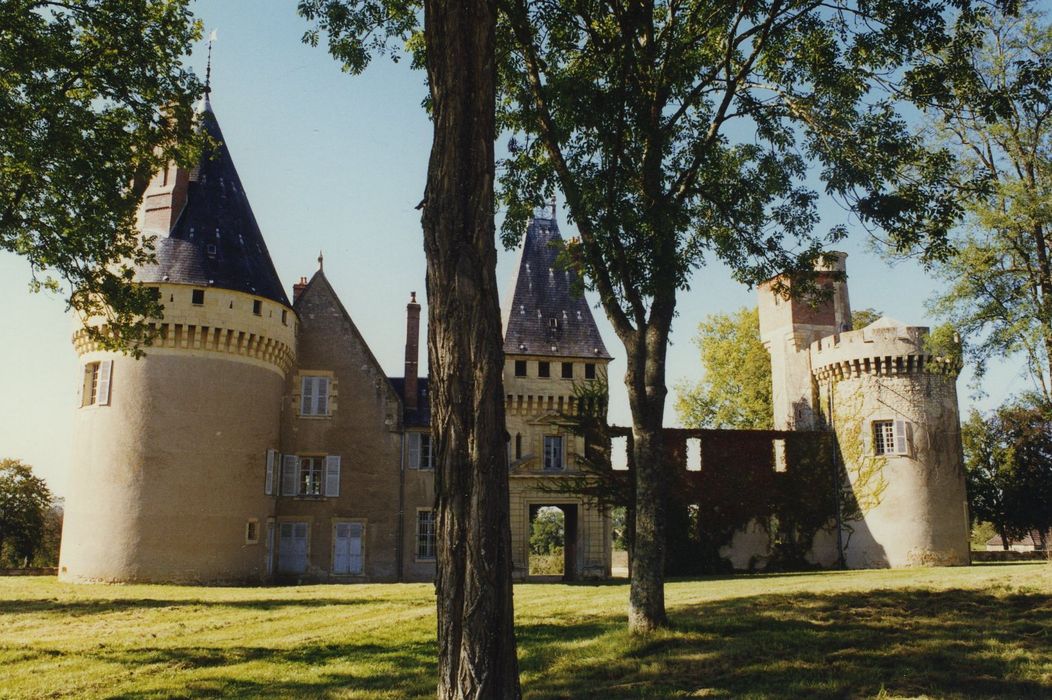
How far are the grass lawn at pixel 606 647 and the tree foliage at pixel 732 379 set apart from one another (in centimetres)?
2666

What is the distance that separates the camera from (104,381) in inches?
1011

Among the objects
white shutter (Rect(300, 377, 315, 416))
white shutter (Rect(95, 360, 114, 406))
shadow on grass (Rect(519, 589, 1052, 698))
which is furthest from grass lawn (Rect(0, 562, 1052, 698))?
white shutter (Rect(300, 377, 315, 416))

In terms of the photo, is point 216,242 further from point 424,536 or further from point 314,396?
point 424,536

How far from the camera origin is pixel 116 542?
24.6 metres

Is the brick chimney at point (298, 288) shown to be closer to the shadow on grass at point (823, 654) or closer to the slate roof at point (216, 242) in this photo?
the slate roof at point (216, 242)

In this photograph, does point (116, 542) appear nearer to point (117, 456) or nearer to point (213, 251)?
point (117, 456)

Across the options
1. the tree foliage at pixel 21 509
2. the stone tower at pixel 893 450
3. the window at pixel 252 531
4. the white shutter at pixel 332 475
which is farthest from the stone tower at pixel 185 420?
the stone tower at pixel 893 450

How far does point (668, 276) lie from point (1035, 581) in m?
10.0

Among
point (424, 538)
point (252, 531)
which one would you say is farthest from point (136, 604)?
point (424, 538)

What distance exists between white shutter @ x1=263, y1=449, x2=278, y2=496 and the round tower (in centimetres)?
2040

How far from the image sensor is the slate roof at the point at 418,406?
30.3m

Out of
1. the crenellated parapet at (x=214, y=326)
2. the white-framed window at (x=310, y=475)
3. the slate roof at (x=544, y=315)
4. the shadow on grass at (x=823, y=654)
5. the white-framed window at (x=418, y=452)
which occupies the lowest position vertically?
the shadow on grass at (x=823, y=654)

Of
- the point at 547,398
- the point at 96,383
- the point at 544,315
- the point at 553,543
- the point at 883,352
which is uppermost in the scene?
the point at 544,315

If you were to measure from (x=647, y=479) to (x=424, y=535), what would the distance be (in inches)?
726
